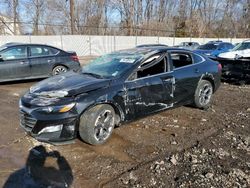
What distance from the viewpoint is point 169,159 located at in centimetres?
403

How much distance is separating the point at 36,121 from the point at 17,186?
1.06m

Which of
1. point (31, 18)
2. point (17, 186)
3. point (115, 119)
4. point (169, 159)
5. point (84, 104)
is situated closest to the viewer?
point (17, 186)

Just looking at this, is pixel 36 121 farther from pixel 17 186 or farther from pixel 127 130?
pixel 127 130

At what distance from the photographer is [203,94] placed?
6547mm

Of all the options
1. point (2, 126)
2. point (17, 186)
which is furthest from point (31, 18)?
point (17, 186)

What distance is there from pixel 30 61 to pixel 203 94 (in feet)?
20.9

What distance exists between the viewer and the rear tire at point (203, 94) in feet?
20.9

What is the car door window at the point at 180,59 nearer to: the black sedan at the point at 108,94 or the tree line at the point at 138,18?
the black sedan at the point at 108,94

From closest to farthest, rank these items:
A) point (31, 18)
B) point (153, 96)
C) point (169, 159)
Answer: point (169, 159) → point (153, 96) → point (31, 18)

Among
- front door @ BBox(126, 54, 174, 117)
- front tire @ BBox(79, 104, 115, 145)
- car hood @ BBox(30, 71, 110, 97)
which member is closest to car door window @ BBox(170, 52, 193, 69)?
front door @ BBox(126, 54, 174, 117)

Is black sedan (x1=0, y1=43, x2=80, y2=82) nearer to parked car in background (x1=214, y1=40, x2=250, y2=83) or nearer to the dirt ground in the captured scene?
the dirt ground

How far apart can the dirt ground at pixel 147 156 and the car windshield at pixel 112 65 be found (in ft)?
3.69

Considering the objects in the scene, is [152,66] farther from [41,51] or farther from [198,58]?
[41,51]

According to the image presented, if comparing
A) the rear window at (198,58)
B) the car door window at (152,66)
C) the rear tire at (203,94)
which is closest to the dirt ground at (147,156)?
the rear tire at (203,94)
